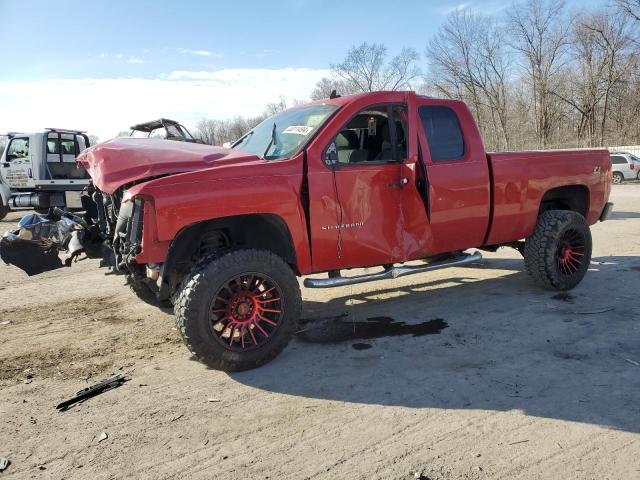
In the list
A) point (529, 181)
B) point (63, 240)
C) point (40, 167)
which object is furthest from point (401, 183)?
point (40, 167)

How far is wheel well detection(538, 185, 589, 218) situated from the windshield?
127 inches

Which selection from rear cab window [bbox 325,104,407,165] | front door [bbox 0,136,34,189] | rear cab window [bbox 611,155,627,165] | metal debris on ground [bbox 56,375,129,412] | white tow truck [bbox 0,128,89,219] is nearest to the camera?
metal debris on ground [bbox 56,375,129,412]

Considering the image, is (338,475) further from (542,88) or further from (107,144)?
(542,88)

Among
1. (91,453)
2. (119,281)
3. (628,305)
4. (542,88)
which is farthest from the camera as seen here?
(542,88)

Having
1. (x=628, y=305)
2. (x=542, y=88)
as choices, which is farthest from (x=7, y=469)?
(x=542, y=88)

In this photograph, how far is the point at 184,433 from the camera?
10.3 feet

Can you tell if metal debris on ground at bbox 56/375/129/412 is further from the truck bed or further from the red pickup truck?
the truck bed

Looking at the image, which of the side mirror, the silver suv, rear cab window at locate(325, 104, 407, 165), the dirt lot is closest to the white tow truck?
the dirt lot

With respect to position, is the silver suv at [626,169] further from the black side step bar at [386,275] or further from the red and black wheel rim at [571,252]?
the black side step bar at [386,275]

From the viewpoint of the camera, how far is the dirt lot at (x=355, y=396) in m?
2.79

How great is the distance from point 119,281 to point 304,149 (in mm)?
4371

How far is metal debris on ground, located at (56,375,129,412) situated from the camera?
3541mm

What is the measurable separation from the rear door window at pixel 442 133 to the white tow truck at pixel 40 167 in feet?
45.5

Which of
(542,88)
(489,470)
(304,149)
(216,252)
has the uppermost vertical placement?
(542,88)
